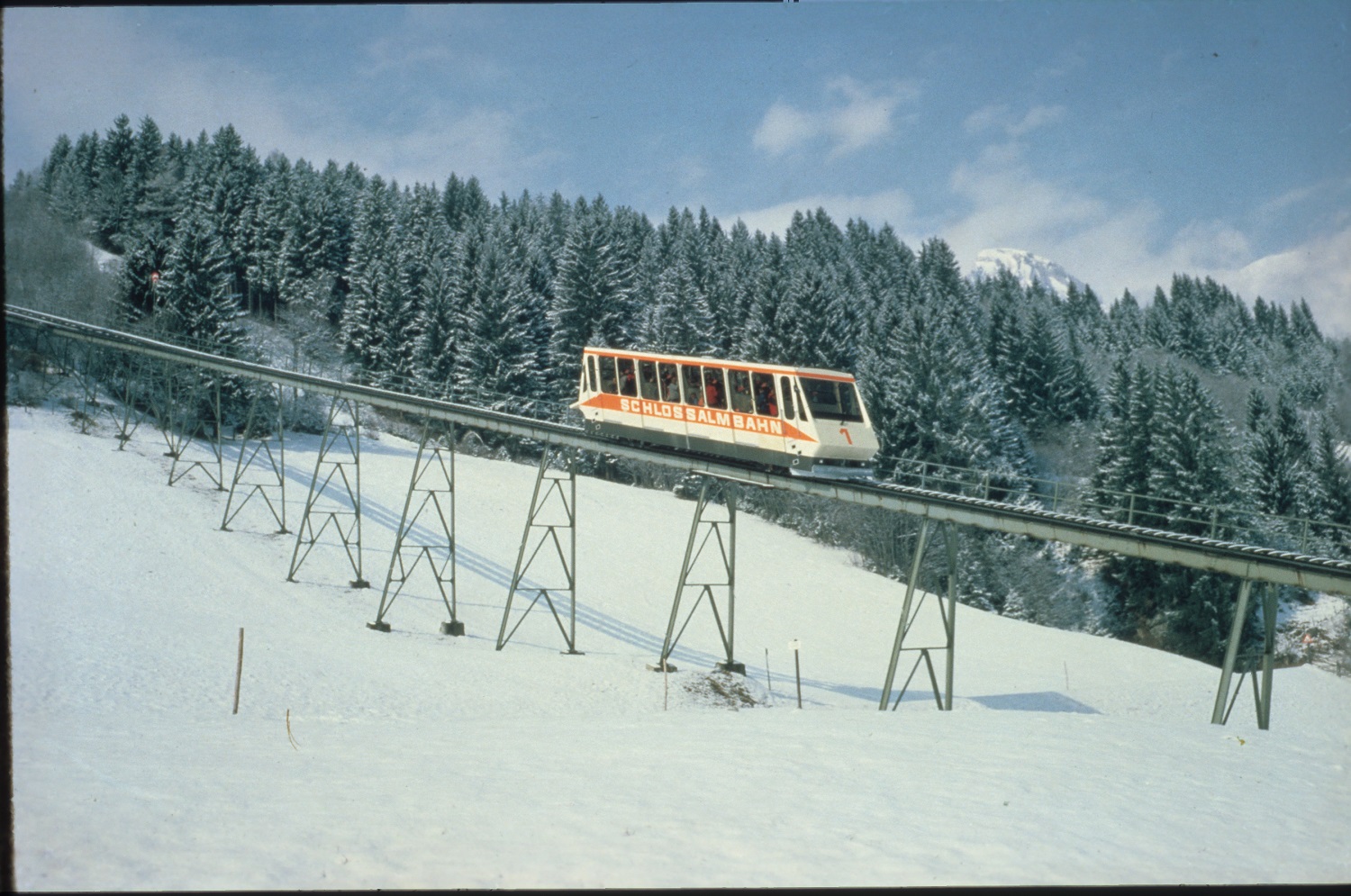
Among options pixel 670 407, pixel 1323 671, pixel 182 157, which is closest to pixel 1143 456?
pixel 1323 671

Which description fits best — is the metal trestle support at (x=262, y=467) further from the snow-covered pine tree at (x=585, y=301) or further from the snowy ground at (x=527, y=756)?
the snow-covered pine tree at (x=585, y=301)

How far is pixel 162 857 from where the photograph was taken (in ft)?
23.0

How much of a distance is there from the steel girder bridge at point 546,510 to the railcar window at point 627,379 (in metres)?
1.70

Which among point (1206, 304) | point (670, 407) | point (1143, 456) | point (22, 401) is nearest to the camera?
point (670, 407)

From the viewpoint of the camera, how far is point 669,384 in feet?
78.7

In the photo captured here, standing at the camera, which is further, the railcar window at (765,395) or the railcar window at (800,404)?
the railcar window at (765,395)

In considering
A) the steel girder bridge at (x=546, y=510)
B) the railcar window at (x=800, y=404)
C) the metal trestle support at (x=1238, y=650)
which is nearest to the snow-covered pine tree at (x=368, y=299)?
the steel girder bridge at (x=546, y=510)

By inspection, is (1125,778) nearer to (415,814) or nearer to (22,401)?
(415,814)

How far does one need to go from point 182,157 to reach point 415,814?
4733 cm

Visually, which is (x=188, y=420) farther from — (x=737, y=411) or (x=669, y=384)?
(x=737, y=411)

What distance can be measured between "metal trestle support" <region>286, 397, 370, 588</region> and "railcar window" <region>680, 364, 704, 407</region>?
12912 mm

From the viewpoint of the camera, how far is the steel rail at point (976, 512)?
624 inches

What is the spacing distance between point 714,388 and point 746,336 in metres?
35.7

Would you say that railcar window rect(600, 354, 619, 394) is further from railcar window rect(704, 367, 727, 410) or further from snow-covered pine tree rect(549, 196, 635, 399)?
snow-covered pine tree rect(549, 196, 635, 399)
